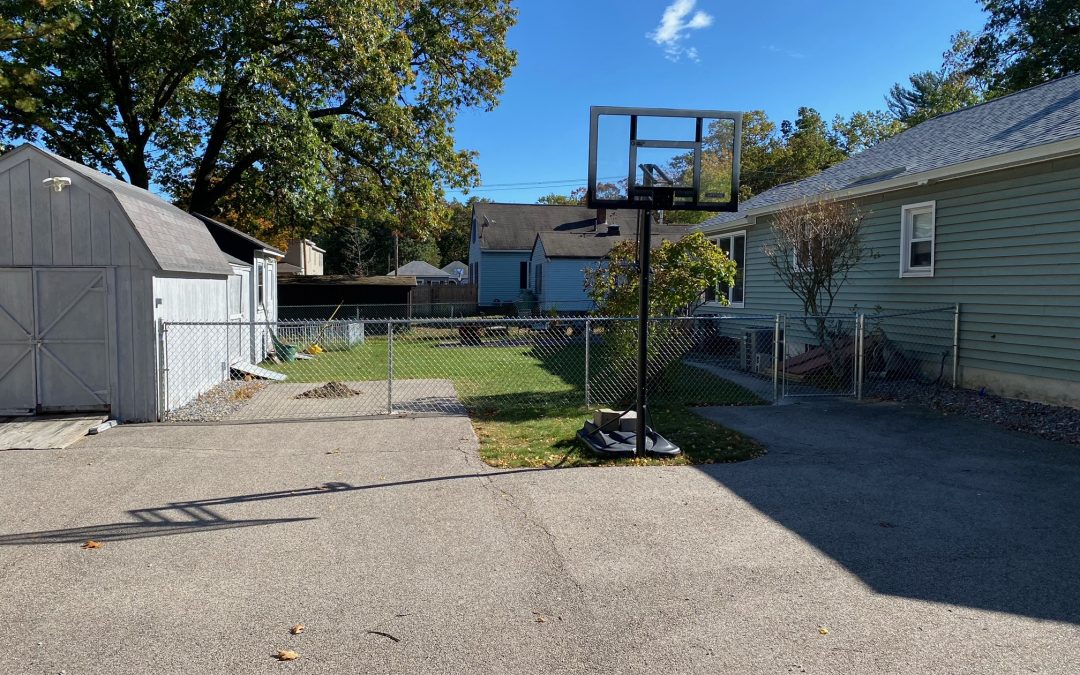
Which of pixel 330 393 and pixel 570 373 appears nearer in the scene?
pixel 330 393

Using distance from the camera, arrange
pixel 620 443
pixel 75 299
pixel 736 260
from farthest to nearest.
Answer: pixel 736 260 < pixel 75 299 < pixel 620 443

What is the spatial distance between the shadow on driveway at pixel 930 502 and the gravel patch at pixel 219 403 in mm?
6906

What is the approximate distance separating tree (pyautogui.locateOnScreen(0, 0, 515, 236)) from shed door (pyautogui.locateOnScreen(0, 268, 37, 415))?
9.94 metres

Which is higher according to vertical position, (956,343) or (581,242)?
(581,242)

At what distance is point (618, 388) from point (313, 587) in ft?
23.8

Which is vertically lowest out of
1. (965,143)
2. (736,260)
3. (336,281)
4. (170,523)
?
(170,523)

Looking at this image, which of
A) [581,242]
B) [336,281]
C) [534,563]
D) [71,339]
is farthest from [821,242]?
[581,242]

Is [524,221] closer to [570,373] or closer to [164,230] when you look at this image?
[570,373]

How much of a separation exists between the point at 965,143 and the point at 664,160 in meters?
7.58

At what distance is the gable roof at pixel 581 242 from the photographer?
31.5m

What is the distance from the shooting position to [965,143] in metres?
11.7

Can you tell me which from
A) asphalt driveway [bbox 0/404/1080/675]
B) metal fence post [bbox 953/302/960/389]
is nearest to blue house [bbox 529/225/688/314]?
metal fence post [bbox 953/302/960/389]

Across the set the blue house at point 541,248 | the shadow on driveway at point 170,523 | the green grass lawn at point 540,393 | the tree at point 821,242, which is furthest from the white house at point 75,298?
the blue house at point 541,248

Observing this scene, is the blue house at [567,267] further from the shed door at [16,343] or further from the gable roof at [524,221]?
the shed door at [16,343]
